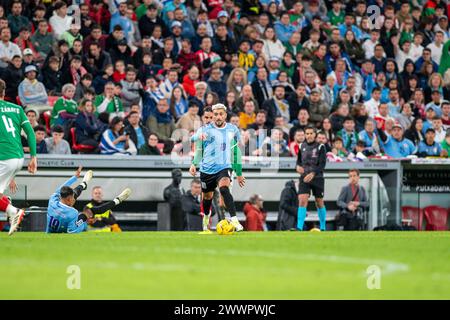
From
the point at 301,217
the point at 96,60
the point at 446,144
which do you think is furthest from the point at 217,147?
the point at 446,144

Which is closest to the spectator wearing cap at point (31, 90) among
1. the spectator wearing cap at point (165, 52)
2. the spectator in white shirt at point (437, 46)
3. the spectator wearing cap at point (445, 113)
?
the spectator wearing cap at point (165, 52)

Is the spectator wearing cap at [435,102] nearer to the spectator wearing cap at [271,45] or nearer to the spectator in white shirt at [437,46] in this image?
the spectator in white shirt at [437,46]

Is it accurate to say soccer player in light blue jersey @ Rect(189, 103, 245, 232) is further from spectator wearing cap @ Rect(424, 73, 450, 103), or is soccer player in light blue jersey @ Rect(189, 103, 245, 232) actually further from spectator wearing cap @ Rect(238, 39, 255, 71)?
spectator wearing cap @ Rect(424, 73, 450, 103)

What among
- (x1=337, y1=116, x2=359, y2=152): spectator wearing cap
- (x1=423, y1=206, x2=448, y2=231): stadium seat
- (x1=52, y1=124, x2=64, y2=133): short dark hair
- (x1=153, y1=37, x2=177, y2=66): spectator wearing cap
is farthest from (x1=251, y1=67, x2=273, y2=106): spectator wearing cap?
(x1=52, y1=124, x2=64, y2=133): short dark hair

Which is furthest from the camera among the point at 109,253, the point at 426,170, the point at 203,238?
the point at 426,170

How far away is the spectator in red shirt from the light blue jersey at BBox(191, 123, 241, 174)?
13.9 ft

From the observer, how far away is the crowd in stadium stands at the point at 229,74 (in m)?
21.1

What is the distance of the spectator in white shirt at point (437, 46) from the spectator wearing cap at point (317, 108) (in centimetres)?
557

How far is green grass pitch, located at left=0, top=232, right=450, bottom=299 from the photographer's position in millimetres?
7738

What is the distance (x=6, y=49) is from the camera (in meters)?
→ 21.5

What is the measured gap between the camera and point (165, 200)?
67.4 feet
